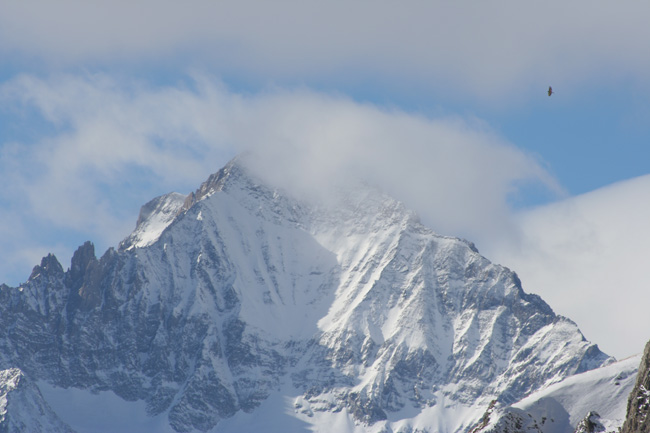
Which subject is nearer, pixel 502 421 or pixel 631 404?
pixel 631 404

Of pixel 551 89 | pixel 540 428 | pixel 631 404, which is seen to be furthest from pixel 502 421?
pixel 551 89

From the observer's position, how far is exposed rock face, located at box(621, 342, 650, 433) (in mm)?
45781

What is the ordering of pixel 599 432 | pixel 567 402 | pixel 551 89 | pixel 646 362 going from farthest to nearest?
pixel 551 89 < pixel 567 402 < pixel 599 432 < pixel 646 362

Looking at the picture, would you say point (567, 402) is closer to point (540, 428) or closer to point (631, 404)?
point (540, 428)

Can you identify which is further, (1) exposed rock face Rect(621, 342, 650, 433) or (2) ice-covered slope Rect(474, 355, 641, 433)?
(2) ice-covered slope Rect(474, 355, 641, 433)

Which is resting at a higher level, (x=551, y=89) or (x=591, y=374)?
(x=551, y=89)

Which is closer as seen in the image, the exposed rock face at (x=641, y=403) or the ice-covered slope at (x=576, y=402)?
the exposed rock face at (x=641, y=403)

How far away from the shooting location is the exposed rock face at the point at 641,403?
45.8m

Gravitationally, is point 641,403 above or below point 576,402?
below

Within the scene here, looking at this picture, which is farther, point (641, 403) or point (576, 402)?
point (576, 402)

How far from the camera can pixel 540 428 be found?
5103 centimetres

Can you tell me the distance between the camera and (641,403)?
46.1m

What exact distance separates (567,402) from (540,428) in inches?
88.5

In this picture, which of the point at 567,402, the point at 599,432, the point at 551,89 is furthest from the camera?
the point at 551,89
